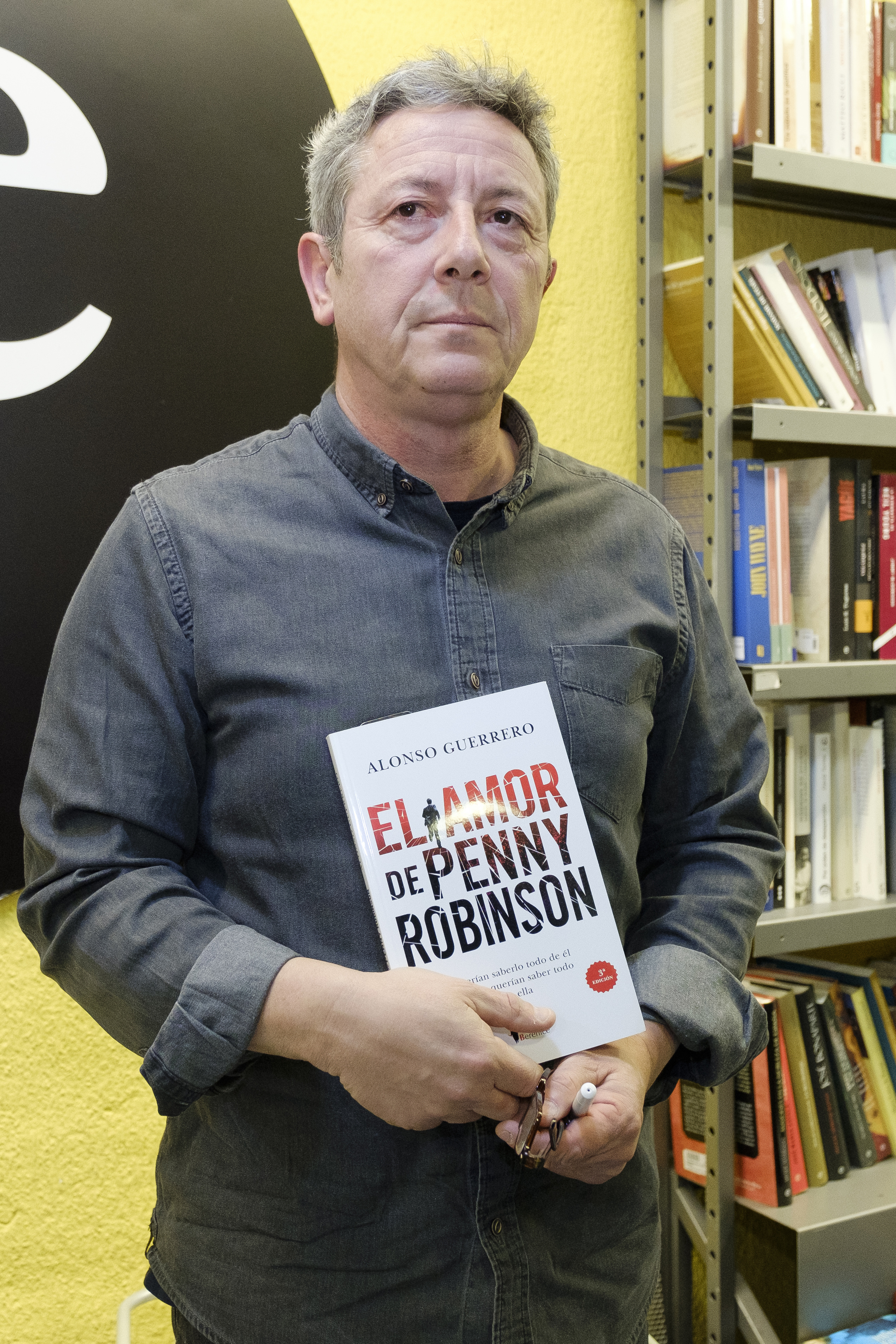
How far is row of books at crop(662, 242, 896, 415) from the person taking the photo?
170 cm

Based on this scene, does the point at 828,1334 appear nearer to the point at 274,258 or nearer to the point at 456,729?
the point at 456,729

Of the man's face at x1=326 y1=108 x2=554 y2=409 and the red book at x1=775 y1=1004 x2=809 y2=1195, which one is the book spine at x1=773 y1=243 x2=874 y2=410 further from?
the red book at x1=775 y1=1004 x2=809 y2=1195

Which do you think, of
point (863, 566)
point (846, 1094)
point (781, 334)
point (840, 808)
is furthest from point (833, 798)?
point (781, 334)

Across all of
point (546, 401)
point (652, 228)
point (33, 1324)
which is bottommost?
point (33, 1324)

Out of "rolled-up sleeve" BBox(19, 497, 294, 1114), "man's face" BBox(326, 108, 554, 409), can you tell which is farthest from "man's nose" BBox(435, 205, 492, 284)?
"rolled-up sleeve" BBox(19, 497, 294, 1114)

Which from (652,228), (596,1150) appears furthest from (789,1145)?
(652,228)

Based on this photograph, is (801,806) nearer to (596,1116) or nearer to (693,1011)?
(693,1011)

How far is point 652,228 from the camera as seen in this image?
184 cm

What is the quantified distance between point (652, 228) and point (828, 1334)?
1.81 meters

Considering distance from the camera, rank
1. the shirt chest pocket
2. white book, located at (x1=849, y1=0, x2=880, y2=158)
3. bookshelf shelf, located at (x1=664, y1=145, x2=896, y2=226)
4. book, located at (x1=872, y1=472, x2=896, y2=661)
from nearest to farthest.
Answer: the shirt chest pocket < bookshelf shelf, located at (x1=664, y1=145, x2=896, y2=226) < white book, located at (x1=849, y1=0, x2=880, y2=158) < book, located at (x1=872, y1=472, x2=896, y2=661)

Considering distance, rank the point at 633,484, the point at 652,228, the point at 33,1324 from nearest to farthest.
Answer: the point at 633,484
the point at 33,1324
the point at 652,228

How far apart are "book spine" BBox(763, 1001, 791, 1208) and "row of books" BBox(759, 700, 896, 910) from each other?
0.66ft

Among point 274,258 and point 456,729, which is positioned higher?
point 274,258

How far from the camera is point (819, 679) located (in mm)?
1667
